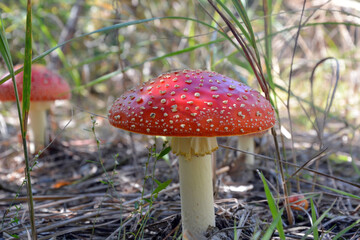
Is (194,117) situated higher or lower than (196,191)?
higher

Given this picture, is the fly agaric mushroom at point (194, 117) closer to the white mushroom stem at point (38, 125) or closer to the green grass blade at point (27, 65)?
the green grass blade at point (27, 65)

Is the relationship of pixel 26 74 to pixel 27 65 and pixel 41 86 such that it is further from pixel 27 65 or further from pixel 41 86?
pixel 41 86

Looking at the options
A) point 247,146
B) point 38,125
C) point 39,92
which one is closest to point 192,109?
point 247,146

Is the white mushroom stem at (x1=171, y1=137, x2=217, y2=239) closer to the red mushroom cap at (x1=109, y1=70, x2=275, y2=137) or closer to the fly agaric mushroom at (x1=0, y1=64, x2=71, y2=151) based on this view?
the red mushroom cap at (x1=109, y1=70, x2=275, y2=137)

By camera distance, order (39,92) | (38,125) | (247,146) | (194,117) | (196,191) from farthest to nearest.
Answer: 1. (38,125)
2. (39,92)
3. (247,146)
4. (196,191)
5. (194,117)

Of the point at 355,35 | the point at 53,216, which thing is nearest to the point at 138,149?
the point at 53,216

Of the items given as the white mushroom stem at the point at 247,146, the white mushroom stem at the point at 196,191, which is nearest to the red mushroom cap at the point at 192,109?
the white mushroom stem at the point at 196,191

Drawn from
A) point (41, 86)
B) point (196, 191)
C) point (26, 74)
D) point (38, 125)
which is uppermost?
point (26, 74)
